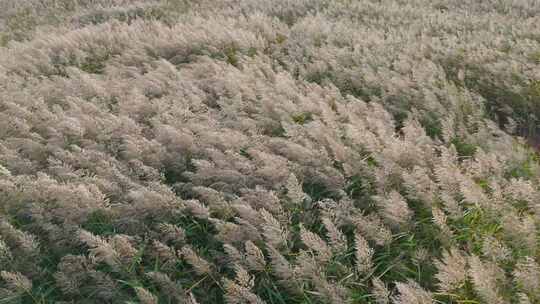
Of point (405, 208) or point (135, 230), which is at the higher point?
point (405, 208)

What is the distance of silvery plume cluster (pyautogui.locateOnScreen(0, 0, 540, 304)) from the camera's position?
3.48 metres

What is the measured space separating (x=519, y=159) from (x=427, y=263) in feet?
5.07

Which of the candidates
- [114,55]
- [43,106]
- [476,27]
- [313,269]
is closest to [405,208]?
[313,269]

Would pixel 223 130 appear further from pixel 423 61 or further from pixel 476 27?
pixel 476 27

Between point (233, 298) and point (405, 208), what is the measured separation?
4.52 feet

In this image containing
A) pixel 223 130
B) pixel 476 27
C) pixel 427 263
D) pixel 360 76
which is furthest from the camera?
pixel 476 27

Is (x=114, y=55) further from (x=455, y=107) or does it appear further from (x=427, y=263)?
(x=427, y=263)

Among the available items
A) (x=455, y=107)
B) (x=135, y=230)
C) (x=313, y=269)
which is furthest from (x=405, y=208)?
(x=455, y=107)

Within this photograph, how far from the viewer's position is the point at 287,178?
14.9 ft

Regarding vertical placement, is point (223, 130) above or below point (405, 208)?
below

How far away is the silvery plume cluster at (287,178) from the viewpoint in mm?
3477

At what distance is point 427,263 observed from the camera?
355 centimetres

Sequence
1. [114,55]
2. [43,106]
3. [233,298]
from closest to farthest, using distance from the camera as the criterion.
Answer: [233,298]
[43,106]
[114,55]

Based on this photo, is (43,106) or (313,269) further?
(43,106)
